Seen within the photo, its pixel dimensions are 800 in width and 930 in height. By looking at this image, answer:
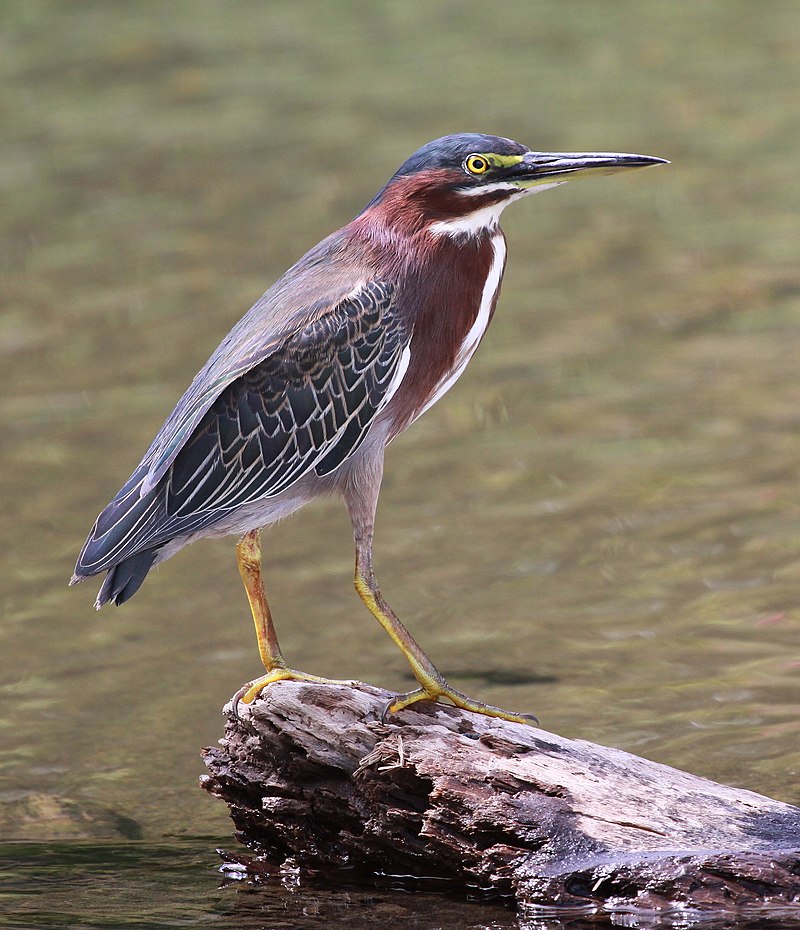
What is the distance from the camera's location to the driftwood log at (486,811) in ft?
15.7

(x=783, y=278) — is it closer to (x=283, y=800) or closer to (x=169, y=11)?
(x=283, y=800)

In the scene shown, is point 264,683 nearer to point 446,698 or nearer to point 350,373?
point 446,698

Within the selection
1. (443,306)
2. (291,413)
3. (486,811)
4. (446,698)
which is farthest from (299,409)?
(486,811)

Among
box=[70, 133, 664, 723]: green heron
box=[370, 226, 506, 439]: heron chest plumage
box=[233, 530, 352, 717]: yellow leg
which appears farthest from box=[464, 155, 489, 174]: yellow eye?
box=[233, 530, 352, 717]: yellow leg

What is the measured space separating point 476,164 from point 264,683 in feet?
6.32

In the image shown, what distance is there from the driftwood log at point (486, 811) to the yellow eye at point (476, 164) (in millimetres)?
1821

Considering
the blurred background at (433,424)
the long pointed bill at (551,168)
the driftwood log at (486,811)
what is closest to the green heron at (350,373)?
the long pointed bill at (551,168)

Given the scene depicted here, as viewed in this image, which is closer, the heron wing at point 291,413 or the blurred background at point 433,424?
the heron wing at point 291,413

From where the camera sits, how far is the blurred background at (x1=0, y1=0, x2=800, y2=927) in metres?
6.77

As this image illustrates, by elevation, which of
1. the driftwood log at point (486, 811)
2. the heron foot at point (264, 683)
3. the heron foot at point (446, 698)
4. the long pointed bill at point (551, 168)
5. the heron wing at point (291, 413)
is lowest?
the driftwood log at point (486, 811)

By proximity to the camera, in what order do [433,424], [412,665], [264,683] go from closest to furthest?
[412,665] < [264,683] < [433,424]

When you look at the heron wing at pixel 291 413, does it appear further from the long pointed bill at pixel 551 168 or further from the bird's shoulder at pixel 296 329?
the long pointed bill at pixel 551 168

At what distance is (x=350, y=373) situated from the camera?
5.62 meters

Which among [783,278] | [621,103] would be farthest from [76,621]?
[621,103]
